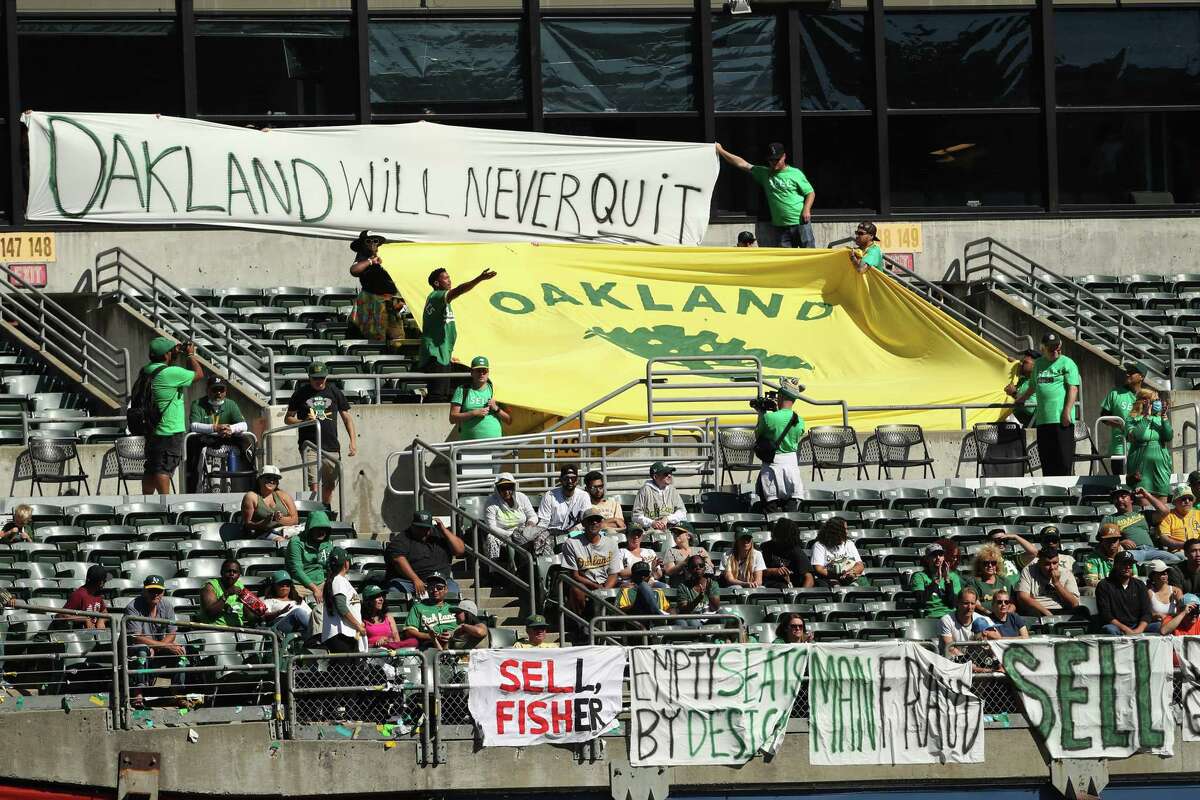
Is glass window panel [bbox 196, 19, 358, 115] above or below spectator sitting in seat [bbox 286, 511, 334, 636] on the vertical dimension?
above

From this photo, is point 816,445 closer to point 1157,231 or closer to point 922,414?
point 922,414

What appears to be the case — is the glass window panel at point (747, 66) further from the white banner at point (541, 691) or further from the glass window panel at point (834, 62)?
the white banner at point (541, 691)

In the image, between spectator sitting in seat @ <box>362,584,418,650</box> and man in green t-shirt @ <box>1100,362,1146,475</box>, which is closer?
spectator sitting in seat @ <box>362,584,418,650</box>

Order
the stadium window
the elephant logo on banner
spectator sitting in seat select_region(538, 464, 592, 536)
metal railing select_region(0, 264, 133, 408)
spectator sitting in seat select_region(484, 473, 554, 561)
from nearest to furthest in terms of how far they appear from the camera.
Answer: spectator sitting in seat select_region(484, 473, 554, 561) < spectator sitting in seat select_region(538, 464, 592, 536) < metal railing select_region(0, 264, 133, 408) < the elephant logo on banner < the stadium window

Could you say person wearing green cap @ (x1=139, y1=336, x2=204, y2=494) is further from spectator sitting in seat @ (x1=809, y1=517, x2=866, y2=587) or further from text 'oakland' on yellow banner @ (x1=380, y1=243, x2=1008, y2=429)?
spectator sitting in seat @ (x1=809, y1=517, x2=866, y2=587)

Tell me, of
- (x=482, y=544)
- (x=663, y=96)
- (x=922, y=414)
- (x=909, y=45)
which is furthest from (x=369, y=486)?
(x=909, y=45)

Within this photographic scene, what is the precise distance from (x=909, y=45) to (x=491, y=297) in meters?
7.34

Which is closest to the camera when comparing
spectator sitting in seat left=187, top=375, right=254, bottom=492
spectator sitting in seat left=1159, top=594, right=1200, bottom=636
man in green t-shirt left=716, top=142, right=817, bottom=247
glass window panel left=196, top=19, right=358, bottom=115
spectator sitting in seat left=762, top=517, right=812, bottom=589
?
spectator sitting in seat left=1159, top=594, right=1200, bottom=636

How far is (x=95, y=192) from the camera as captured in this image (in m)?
26.4

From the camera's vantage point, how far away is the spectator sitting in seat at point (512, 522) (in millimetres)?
19469

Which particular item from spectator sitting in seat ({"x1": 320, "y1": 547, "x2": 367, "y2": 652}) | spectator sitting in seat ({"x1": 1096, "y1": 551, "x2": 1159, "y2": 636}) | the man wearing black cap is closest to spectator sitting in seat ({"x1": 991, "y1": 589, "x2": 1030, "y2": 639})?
spectator sitting in seat ({"x1": 1096, "y1": 551, "x2": 1159, "y2": 636})

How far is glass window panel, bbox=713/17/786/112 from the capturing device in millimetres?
29375

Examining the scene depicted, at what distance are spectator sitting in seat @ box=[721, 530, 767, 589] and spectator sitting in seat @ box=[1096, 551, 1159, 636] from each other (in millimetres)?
2644

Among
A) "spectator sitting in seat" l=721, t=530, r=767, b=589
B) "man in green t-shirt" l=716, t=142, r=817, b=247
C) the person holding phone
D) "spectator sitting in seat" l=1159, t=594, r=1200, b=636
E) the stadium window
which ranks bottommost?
"spectator sitting in seat" l=1159, t=594, r=1200, b=636
